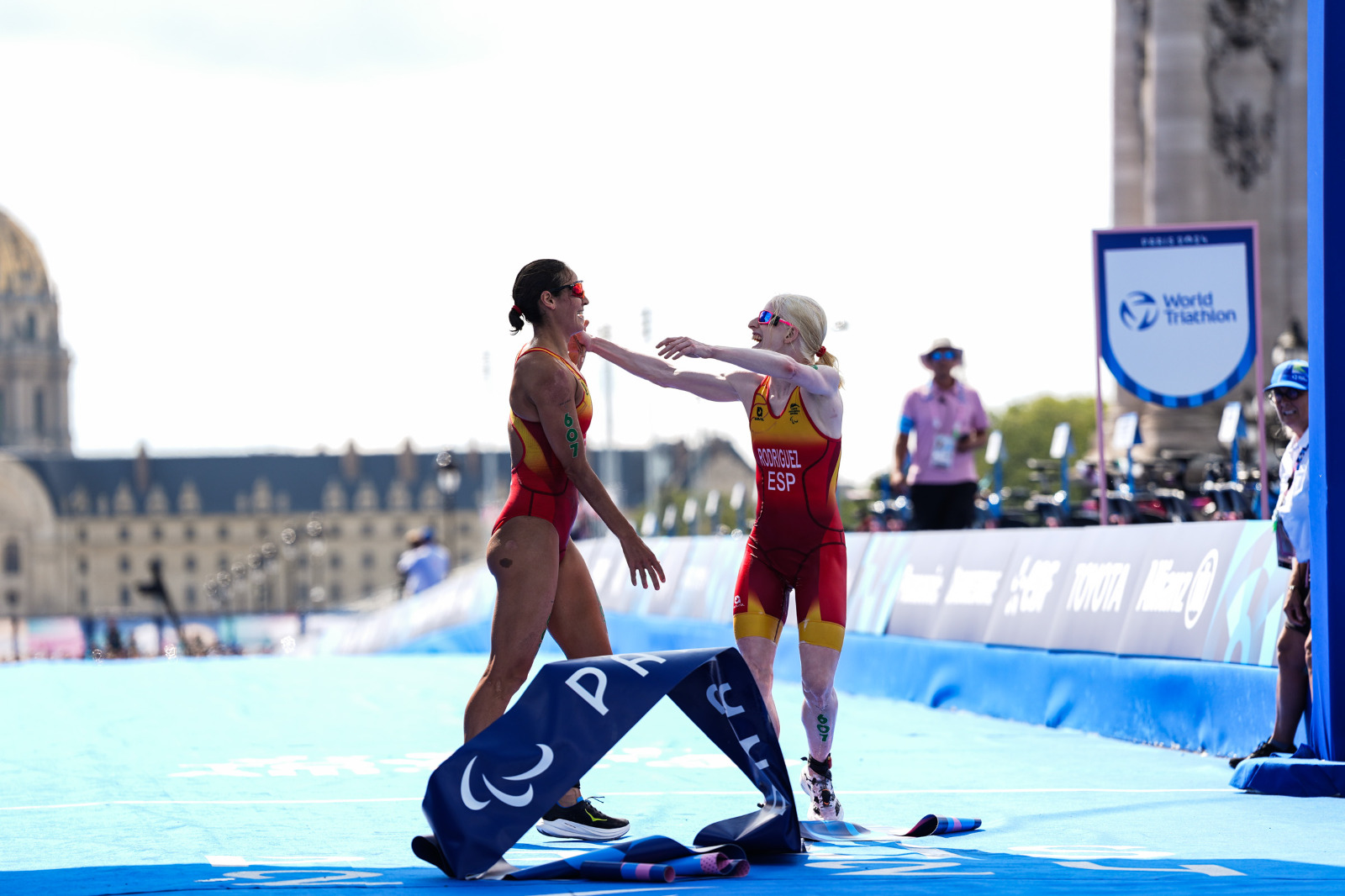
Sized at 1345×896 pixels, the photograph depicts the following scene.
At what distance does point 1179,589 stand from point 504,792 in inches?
210

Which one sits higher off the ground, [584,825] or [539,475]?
[539,475]

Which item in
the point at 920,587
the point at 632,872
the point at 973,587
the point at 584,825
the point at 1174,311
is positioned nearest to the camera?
the point at 632,872

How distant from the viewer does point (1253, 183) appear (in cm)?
2880

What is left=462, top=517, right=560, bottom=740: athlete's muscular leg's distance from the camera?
640cm

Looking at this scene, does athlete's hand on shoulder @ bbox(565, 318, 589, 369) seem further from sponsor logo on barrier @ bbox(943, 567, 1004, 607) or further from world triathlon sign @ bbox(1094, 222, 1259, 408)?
sponsor logo on barrier @ bbox(943, 567, 1004, 607)

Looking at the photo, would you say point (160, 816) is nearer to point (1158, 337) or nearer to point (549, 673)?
point (549, 673)

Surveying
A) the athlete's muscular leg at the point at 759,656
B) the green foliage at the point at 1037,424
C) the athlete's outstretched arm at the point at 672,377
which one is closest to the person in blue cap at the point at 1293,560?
the athlete's muscular leg at the point at 759,656

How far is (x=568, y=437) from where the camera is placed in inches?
251

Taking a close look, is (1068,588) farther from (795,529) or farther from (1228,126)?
(1228,126)

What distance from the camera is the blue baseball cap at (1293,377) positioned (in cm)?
805

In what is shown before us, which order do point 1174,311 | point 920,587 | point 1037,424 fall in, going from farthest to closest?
point 1037,424
point 920,587
point 1174,311

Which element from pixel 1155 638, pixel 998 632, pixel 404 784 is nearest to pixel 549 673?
pixel 404 784

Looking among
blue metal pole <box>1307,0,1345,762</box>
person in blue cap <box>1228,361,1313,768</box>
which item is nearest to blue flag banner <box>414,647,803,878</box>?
blue metal pole <box>1307,0,1345,762</box>

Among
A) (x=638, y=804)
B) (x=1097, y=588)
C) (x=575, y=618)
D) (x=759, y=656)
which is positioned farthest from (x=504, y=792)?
(x=1097, y=588)
